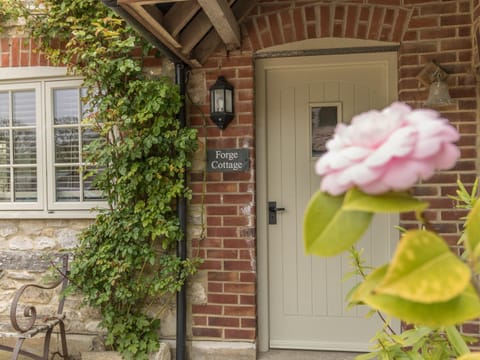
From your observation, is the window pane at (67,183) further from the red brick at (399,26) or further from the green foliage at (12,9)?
the red brick at (399,26)

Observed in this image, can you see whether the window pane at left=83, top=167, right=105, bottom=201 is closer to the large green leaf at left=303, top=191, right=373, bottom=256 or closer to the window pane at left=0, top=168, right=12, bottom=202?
the window pane at left=0, top=168, right=12, bottom=202

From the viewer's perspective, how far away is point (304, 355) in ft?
10.9

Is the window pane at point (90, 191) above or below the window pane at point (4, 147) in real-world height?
below

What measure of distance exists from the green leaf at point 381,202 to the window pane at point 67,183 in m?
3.41

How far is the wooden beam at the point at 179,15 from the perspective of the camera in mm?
2629

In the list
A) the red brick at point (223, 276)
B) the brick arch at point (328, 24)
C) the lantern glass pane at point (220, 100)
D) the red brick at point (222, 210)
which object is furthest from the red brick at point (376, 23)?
the red brick at point (223, 276)

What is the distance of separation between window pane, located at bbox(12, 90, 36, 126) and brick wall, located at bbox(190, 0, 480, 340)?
1.40m

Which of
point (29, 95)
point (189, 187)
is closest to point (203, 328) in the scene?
point (189, 187)

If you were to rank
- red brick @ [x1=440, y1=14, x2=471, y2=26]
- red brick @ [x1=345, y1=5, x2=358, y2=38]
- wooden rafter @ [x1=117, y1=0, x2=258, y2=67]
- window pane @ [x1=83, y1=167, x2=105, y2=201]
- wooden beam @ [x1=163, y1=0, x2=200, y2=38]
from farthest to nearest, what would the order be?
window pane @ [x1=83, y1=167, x2=105, y2=201] < red brick @ [x1=345, y1=5, x2=358, y2=38] < red brick @ [x1=440, y1=14, x2=471, y2=26] < wooden beam @ [x1=163, y1=0, x2=200, y2=38] < wooden rafter @ [x1=117, y1=0, x2=258, y2=67]

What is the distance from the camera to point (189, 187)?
10.8 feet

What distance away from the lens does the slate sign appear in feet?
10.5

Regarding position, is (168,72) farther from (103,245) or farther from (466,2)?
(466,2)

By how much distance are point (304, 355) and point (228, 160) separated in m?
1.56

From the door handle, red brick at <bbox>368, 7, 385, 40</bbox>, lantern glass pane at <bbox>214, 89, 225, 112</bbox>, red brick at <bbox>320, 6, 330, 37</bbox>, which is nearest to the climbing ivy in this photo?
lantern glass pane at <bbox>214, 89, 225, 112</bbox>
